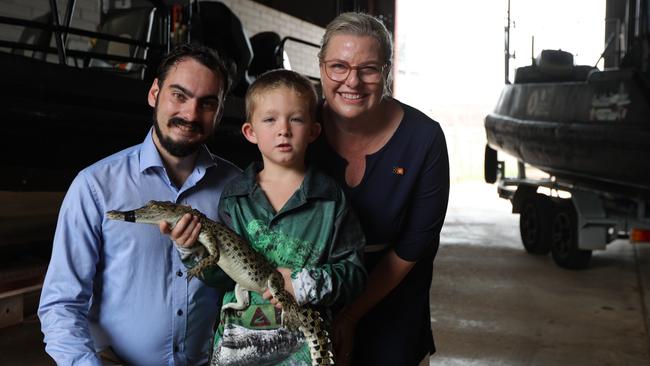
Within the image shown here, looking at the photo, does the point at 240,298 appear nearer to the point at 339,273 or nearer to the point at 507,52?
the point at 339,273

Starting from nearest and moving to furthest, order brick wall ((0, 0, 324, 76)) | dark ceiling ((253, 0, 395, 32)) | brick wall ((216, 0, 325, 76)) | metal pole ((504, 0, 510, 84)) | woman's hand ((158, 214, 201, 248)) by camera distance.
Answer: woman's hand ((158, 214, 201, 248)) → brick wall ((0, 0, 324, 76)) → metal pole ((504, 0, 510, 84)) → brick wall ((216, 0, 325, 76)) → dark ceiling ((253, 0, 395, 32))

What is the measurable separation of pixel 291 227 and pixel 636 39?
4.53 m

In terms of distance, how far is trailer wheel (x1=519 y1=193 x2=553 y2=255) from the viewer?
6.30 metres

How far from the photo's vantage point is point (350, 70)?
1.59 meters

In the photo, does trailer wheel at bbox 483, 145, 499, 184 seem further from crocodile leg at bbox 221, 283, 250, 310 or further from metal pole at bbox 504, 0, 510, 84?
crocodile leg at bbox 221, 283, 250, 310

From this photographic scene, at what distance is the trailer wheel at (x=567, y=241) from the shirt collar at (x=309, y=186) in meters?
4.75

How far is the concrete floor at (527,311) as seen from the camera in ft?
12.2

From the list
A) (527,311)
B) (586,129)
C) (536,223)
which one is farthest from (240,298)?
(536,223)

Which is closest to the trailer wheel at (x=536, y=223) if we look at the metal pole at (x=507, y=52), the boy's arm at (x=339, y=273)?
the metal pole at (x=507, y=52)

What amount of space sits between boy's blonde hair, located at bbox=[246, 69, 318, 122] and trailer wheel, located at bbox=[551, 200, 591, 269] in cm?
479

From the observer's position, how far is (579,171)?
5781mm

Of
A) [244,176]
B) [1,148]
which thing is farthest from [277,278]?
[1,148]

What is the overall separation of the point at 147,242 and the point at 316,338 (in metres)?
0.47

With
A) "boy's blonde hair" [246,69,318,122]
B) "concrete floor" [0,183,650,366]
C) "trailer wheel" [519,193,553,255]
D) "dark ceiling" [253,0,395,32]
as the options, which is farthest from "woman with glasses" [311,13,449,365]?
"dark ceiling" [253,0,395,32]
